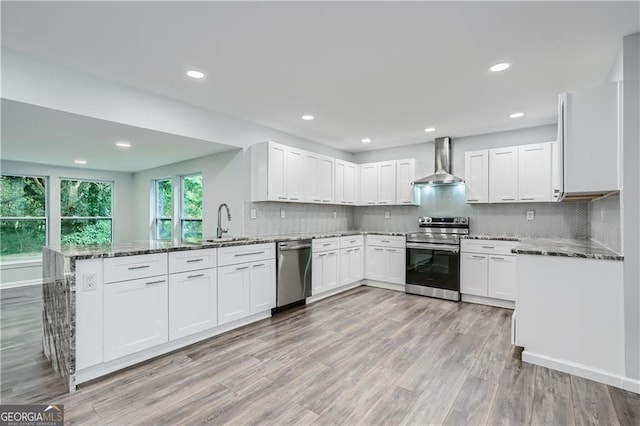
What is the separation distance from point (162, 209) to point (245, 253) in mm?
3964

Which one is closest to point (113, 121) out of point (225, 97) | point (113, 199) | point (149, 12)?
point (225, 97)

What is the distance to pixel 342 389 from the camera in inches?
86.6

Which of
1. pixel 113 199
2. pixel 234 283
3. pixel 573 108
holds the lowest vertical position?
pixel 234 283

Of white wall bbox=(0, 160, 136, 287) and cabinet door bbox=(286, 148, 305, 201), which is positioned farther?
white wall bbox=(0, 160, 136, 287)

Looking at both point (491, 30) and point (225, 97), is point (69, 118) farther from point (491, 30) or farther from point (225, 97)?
point (491, 30)

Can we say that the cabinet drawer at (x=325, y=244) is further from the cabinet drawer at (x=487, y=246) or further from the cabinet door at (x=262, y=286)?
the cabinet drawer at (x=487, y=246)

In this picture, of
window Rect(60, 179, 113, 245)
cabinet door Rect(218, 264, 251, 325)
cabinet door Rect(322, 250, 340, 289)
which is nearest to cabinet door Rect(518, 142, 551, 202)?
cabinet door Rect(322, 250, 340, 289)

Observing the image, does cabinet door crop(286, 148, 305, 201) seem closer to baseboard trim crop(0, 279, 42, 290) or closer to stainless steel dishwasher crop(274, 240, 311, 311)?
stainless steel dishwasher crop(274, 240, 311, 311)

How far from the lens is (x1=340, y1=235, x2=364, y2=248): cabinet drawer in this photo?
491 cm

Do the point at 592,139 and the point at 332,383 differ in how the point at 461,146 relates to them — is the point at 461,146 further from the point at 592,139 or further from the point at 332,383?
the point at 332,383

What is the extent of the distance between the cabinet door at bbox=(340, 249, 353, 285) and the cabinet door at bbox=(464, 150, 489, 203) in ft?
6.59

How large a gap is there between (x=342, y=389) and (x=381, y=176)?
4014 mm

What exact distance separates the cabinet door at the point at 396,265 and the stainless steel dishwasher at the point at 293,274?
1531 mm

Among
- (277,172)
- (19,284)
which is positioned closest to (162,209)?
(19,284)
